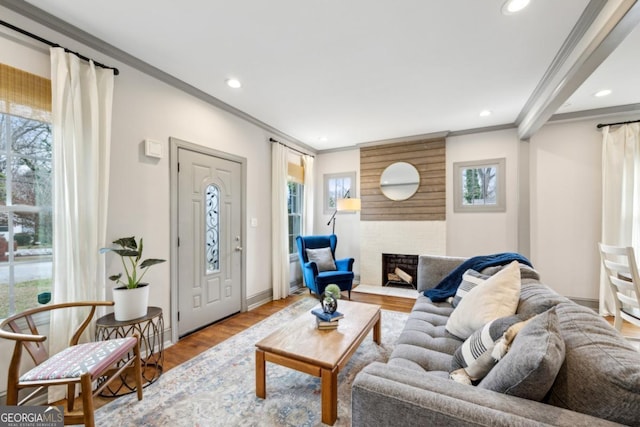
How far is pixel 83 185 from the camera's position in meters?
1.93

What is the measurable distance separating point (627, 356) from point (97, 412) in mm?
2650

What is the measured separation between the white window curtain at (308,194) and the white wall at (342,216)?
35cm

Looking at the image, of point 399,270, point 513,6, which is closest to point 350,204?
point 399,270

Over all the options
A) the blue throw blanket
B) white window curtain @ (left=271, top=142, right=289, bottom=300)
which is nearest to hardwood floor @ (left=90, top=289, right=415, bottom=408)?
white window curtain @ (left=271, top=142, right=289, bottom=300)

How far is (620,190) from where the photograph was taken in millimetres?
3236

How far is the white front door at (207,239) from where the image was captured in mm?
2752

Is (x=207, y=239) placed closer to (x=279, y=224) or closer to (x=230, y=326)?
(x=230, y=326)

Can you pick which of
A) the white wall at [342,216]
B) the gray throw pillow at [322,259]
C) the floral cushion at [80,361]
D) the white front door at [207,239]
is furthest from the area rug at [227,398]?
the white wall at [342,216]

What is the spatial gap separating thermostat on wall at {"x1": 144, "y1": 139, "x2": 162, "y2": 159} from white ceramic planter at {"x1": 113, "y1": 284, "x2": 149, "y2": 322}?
3.95 feet

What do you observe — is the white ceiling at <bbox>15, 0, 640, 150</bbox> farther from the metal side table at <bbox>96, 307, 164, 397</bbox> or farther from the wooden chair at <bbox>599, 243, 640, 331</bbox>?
the metal side table at <bbox>96, 307, 164, 397</bbox>

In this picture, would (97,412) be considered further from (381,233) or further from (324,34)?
(381,233)

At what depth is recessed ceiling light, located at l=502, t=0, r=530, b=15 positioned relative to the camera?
1.68 meters

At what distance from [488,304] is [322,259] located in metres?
2.84

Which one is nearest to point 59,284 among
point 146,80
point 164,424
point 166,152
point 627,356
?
point 164,424
